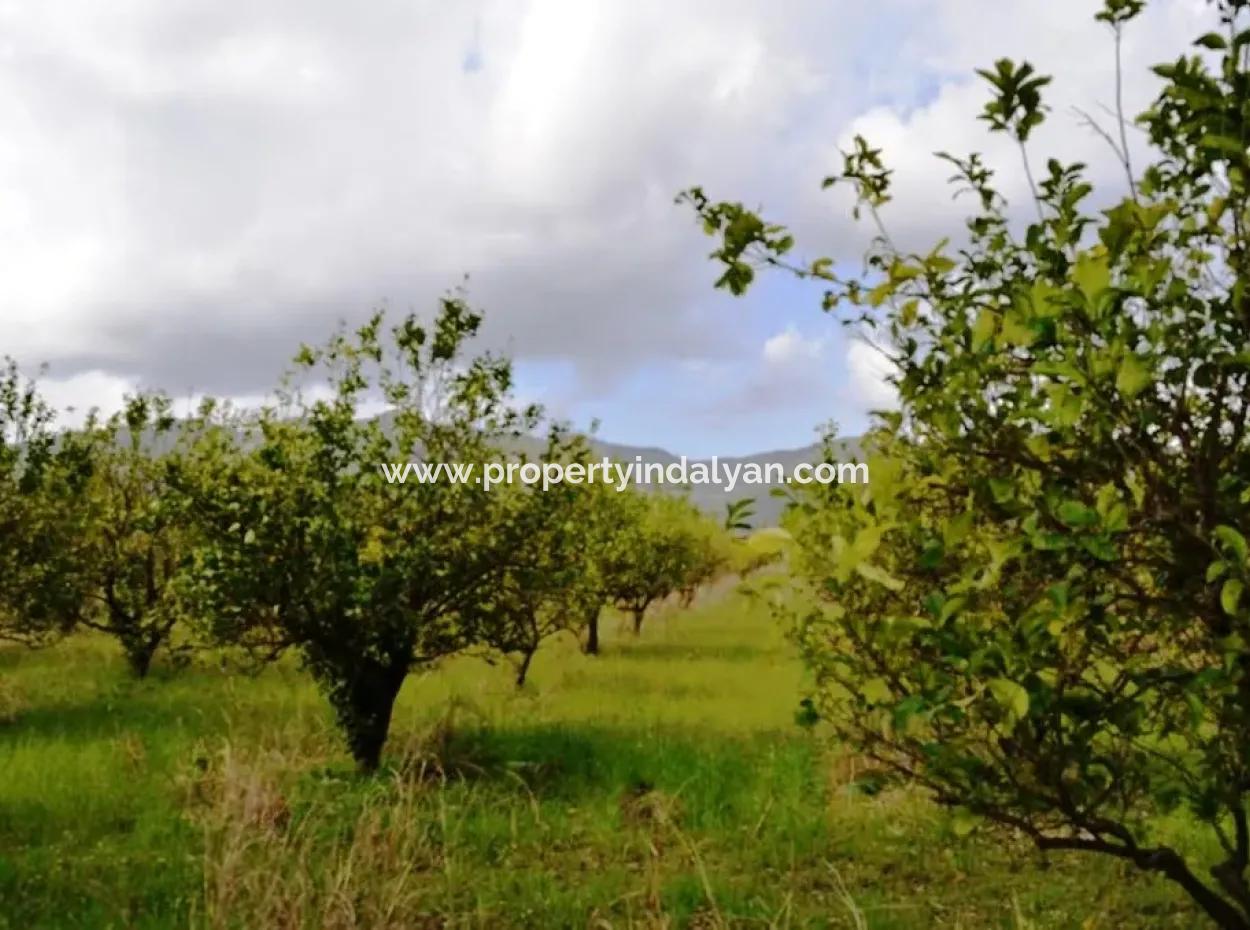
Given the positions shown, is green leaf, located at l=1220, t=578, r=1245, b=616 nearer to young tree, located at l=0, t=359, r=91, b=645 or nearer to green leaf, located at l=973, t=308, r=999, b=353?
green leaf, located at l=973, t=308, r=999, b=353

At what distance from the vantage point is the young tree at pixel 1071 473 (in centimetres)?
295

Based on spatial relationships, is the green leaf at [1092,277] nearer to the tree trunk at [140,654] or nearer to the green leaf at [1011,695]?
the green leaf at [1011,695]

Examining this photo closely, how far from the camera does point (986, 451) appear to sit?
3395 millimetres

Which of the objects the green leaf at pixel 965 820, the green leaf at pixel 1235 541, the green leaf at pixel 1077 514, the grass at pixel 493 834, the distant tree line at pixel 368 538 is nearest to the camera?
the green leaf at pixel 1235 541

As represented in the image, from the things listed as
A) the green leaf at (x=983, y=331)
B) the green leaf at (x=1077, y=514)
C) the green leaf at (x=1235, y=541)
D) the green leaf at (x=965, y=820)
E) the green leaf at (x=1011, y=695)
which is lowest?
the green leaf at (x=965, y=820)

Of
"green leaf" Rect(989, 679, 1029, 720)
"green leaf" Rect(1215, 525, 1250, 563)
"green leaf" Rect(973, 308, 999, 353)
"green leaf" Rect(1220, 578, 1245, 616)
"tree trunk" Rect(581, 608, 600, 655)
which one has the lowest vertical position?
"tree trunk" Rect(581, 608, 600, 655)

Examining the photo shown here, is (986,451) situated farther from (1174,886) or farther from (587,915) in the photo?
(1174,886)

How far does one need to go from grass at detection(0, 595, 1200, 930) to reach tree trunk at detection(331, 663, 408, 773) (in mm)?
282

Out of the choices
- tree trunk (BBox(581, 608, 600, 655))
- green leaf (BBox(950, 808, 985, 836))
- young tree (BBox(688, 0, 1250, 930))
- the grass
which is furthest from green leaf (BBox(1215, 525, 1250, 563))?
tree trunk (BBox(581, 608, 600, 655))

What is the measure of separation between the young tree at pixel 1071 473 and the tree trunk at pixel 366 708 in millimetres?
9407

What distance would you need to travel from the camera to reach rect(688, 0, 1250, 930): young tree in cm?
295

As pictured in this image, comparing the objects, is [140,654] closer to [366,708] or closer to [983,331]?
[366,708]

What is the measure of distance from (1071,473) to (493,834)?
309 inches

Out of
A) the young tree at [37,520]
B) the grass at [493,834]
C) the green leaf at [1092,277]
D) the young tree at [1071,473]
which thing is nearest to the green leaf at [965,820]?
the young tree at [1071,473]
